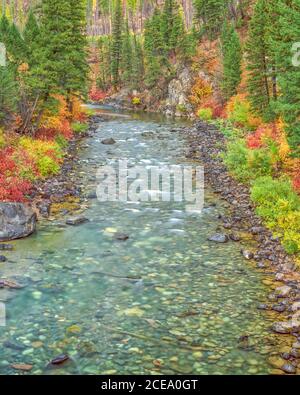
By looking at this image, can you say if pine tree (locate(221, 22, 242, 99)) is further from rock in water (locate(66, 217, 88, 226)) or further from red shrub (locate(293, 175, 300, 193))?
rock in water (locate(66, 217, 88, 226))

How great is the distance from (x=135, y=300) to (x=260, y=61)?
27.7 m

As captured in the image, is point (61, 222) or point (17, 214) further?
point (61, 222)

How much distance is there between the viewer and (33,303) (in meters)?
11.9

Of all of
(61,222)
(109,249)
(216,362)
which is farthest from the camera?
(61,222)

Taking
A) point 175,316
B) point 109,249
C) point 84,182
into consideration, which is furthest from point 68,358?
point 84,182

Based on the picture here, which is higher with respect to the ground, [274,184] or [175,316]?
[274,184]

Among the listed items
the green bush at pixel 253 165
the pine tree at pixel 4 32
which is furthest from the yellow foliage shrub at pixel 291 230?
the pine tree at pixel 4 32

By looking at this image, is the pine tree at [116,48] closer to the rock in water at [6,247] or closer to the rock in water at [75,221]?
the rock in water at [75,221]

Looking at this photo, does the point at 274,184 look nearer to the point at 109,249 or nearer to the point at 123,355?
the point at 109,249

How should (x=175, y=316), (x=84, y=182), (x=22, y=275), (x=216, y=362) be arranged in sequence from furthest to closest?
(x=84, y=182) → (x=22, y=275) → (x=175, y=316) → (x=216, y=362)

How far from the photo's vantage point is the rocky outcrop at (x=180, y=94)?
6485 centimetres

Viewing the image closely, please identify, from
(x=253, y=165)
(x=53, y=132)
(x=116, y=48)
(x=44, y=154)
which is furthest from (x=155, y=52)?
(x=253, y=165)
